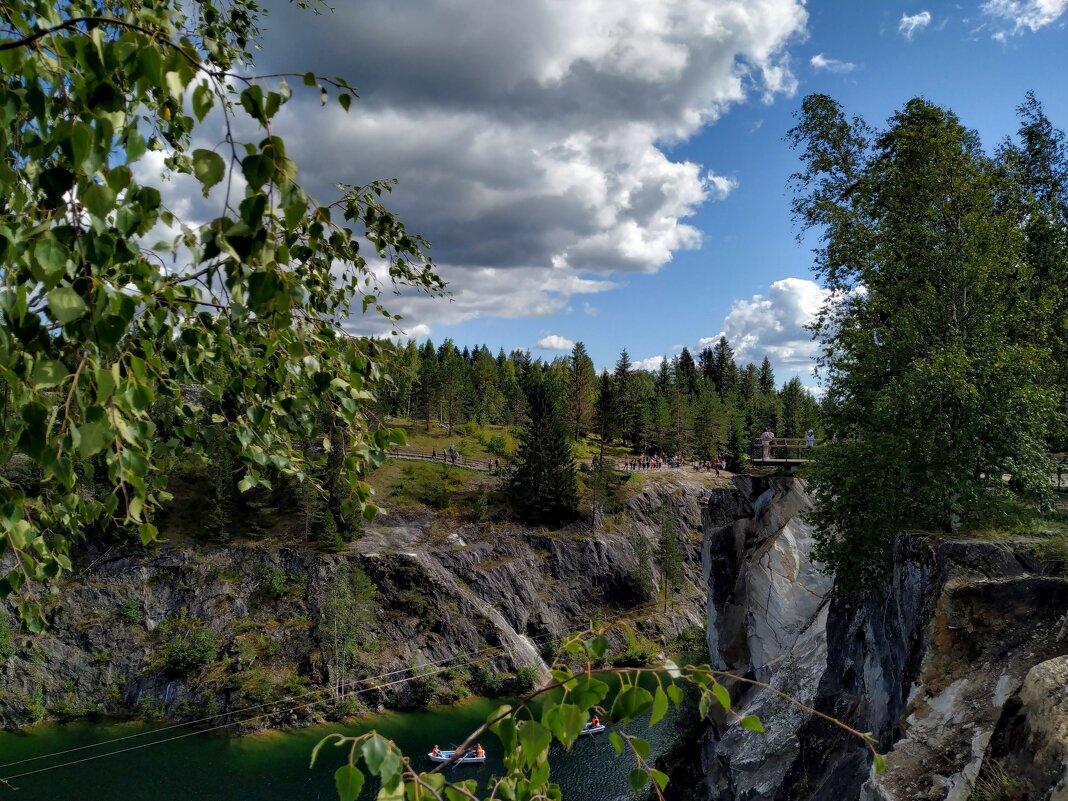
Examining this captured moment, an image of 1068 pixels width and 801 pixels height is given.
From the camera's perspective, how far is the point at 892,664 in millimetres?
11438

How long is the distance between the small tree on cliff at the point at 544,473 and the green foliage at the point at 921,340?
3806 centimetres

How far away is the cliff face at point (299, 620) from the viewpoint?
38.8 meters

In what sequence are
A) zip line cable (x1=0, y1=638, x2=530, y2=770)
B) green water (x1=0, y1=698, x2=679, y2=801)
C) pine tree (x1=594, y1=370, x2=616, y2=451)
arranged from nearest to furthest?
green water (x1=0, y1=698, x2=679, y2=801)
zip line cable (x1=0, y1=638, x2=530, y2=770)
pine tree (x1=594, y1=370, x2=616, y2=451)

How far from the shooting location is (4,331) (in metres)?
1.47

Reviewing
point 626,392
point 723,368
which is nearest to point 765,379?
point 723,368

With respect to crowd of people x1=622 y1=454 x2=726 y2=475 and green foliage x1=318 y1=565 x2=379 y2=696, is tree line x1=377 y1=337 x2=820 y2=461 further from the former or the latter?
green foliage x1=318 y1=565 x2=379 y2=696

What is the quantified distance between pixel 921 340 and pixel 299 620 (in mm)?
41014

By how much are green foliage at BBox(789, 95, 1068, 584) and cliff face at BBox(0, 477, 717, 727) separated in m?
33.6

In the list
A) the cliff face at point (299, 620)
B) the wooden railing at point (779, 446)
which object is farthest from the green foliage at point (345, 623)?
the wooden railing at point (779, 446)

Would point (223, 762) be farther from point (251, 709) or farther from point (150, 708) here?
point (150, 708)

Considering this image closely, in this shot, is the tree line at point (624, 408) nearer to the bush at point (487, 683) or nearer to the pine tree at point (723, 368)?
the pine tree at point (723, 368)

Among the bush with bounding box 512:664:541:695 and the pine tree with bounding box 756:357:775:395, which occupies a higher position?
the pine tree with bounding box 756:357:775:395

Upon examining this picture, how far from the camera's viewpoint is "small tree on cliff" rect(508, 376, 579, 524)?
5347 centimetres

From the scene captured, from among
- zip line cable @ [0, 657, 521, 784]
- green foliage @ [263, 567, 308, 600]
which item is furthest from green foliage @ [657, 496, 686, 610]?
green foliage @ [263, 567, 308, 600]
